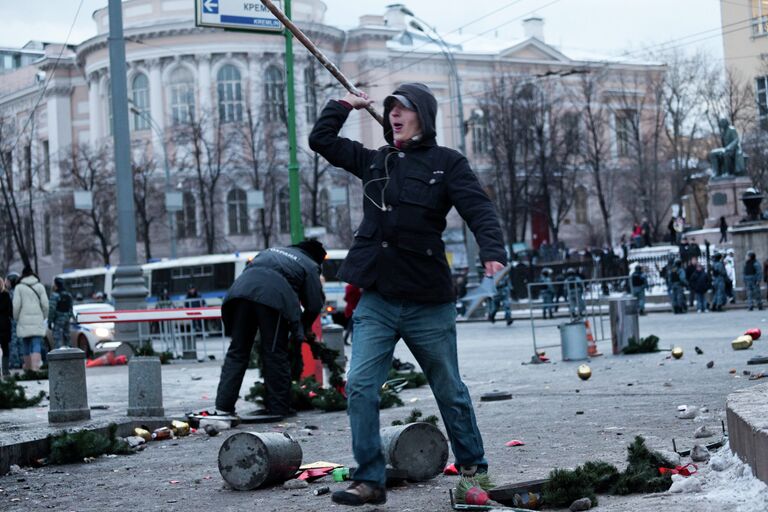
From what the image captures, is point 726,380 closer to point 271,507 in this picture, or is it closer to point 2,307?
point 271,507

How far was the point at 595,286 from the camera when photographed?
21.0m

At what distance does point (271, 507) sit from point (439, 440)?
0.95 metres

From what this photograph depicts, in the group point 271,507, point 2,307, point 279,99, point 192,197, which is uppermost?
point 279,99

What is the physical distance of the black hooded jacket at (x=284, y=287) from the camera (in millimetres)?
10930

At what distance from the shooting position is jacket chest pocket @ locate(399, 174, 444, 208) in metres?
6.22

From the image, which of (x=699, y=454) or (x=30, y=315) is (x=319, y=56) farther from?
(x=30, y=315)

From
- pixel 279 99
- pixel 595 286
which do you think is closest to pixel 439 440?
pixel 595 286

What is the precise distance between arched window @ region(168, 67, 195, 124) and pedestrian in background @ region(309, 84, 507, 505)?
6370cm

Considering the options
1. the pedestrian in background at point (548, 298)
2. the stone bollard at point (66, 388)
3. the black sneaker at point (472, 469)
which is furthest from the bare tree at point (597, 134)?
the black sneaker at point (472, 469)

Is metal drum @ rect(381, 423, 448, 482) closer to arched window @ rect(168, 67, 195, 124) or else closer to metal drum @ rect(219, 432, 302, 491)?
metal drum @ rect(219, 432, 302, 491)

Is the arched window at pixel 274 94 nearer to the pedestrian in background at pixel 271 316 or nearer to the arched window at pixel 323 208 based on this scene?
the arched window at pixel 323 208

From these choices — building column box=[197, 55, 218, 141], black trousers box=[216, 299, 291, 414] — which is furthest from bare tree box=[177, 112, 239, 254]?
black trousers box=[216, 299, 291, 414]

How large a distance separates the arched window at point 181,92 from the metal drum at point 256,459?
207 feet

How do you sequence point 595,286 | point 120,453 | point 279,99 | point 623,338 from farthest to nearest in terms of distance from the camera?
point 279,99 < point 595,286 < point 623,338 < point 120,453
